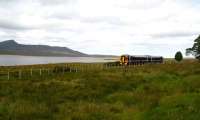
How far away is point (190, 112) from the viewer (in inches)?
590

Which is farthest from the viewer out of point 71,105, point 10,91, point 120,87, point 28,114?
point 120,87

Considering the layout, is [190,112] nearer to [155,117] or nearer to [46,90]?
[155,117]

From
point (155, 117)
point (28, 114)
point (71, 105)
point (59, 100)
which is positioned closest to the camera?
point (155, 117)

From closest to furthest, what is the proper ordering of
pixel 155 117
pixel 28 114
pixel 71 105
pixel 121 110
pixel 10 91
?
pixel 155 117
pixel 28 114
pixel 121 110
pixel 71 105
pixel 10 91

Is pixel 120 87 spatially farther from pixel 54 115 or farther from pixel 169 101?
pixel 54 115

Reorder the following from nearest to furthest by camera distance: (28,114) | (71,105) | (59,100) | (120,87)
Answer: (28,114)
(71,105)
(59,100)
(120,87)

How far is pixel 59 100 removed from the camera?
21344mm

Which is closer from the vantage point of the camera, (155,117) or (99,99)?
(155,117)

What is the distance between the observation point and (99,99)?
22500 mm

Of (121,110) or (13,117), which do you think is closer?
(13,117)

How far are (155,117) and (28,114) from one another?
6272mm

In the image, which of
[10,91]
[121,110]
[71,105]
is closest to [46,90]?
[10,91]

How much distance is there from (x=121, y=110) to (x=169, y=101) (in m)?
2.91

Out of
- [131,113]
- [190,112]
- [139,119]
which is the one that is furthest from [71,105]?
[190,112]
